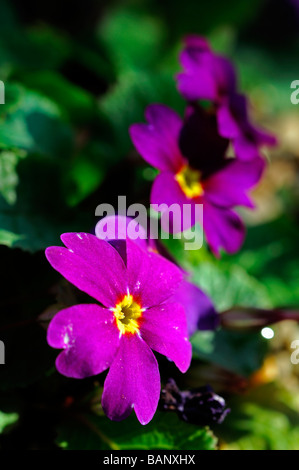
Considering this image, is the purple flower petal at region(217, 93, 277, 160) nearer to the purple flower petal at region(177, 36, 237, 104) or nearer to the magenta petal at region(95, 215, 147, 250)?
the purple flower petal at region(177, 36, 237, 104)

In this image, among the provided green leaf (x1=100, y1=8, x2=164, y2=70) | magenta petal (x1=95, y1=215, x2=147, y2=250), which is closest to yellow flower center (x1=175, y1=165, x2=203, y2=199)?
magenta petal (x1=95, y1=215, x2=147, y2=250)

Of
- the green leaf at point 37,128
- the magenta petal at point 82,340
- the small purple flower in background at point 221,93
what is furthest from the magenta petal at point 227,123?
the magenta petal at point 82,340

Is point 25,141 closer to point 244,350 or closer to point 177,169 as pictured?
point 177,169

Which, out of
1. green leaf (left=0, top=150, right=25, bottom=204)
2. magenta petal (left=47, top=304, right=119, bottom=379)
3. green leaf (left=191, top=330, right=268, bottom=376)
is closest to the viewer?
magenta petal (left=47, top=304, right=119, bottom=379)

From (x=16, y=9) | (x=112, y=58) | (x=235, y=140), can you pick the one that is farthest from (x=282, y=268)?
(x=16, y=9)

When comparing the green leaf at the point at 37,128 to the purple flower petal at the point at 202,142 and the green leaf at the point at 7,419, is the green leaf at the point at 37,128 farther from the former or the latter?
the green leaf at the point at 7,419

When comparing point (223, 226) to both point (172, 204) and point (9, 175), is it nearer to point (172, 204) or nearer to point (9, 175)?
point (172, 204)
